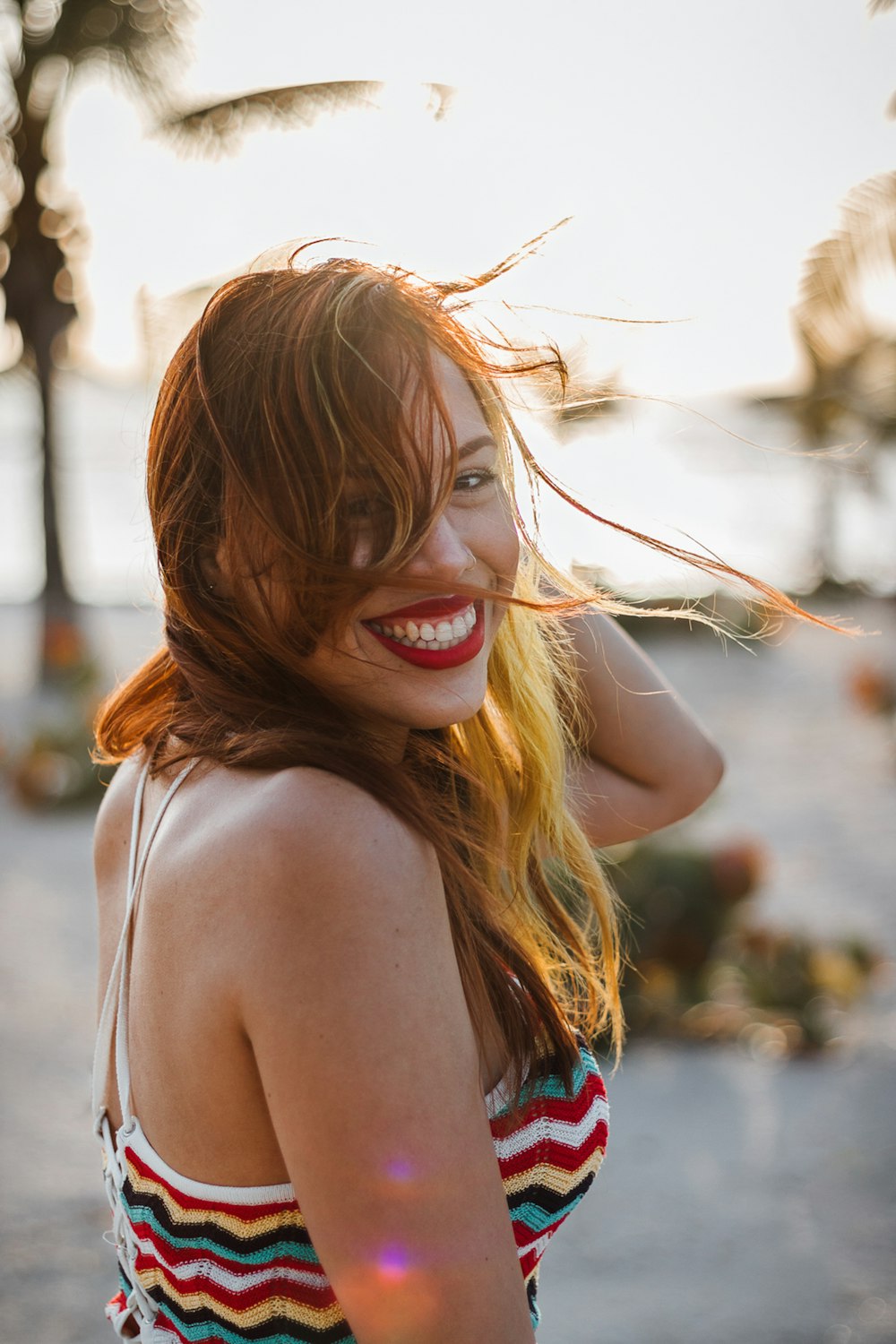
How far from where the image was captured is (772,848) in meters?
7.26

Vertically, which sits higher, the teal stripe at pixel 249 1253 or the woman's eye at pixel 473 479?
the woman's eye at pixel 473 479

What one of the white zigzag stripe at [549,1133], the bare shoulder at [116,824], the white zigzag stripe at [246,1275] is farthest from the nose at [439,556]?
the white zigzag stripe at [246,1275]

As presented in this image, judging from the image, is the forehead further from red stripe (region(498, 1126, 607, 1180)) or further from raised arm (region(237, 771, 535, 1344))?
red stripe (region(498, 1126, 607, 1180))

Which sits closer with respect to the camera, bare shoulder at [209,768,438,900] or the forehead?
bare shoulder at [209,768,438,900]

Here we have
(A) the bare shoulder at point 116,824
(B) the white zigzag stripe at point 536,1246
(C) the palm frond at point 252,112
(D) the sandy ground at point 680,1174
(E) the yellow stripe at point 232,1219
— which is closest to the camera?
(E) the yellow stripe at point 232,1219

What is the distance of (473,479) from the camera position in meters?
1.32

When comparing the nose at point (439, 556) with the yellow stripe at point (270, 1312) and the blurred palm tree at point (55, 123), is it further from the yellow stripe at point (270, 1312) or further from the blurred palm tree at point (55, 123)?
the blurred palm tree at point (55, 123)

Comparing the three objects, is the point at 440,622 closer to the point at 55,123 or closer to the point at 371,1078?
the point at 371,1078

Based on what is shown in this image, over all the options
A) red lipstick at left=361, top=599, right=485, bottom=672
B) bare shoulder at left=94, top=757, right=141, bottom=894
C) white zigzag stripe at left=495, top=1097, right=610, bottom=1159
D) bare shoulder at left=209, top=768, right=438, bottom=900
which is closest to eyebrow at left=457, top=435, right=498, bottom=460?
red lipstick at left=361, top=599, right=485, bottom=672

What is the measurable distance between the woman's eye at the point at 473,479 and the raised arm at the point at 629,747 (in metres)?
0.57

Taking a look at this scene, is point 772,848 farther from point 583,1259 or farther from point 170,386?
point 170,386

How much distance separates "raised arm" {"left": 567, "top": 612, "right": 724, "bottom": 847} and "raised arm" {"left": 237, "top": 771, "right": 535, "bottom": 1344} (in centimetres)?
88

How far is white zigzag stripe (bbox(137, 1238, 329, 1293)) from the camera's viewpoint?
118 centimetres

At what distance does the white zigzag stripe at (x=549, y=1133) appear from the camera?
4.03 ft
